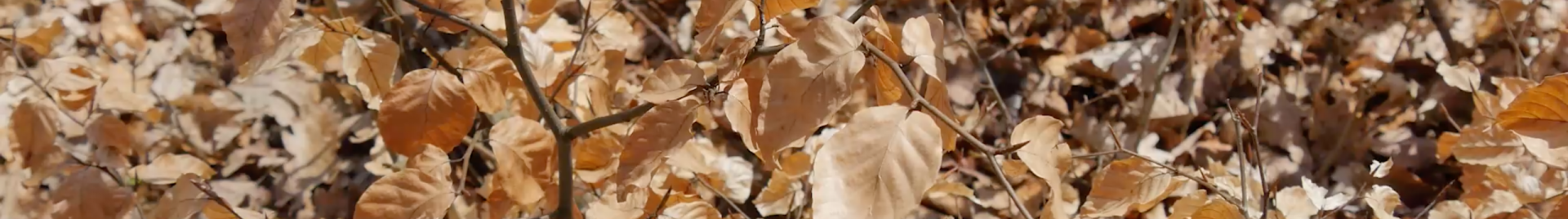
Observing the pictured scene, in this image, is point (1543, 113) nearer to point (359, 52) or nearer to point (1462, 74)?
point (1462, 74)

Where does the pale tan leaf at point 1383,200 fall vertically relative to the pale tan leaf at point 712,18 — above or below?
below

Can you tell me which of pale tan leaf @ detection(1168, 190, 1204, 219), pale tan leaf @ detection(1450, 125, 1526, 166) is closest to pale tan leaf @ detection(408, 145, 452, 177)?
pale tan leaf @ detection(1168, 190, 1204, 219)

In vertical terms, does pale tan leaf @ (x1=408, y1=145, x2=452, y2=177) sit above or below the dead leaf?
below

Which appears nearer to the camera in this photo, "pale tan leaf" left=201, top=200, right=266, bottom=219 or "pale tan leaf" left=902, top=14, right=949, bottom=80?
"pale tan leaf" left=902, top=14, right=949, bottom=80

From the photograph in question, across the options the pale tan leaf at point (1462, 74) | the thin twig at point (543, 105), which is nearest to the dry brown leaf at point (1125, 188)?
the thin twig at point (543, 105)

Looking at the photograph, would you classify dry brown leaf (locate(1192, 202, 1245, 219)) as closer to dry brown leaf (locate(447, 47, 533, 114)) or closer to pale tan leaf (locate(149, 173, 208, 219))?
dry brown leaf (locate(447, 47, 533, 114))

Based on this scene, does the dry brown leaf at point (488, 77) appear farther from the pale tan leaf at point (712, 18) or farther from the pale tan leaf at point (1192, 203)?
the pale tan leaf at point (1192, 203)
